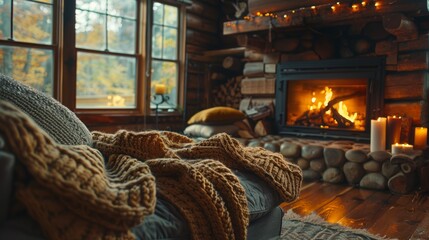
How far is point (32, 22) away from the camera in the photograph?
12.1ft

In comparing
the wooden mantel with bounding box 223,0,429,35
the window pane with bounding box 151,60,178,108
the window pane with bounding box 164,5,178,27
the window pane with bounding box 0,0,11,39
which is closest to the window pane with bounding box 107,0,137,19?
the window pane with bounding box 164,5,178,27

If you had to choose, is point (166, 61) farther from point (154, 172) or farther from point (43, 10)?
point (154, 172)

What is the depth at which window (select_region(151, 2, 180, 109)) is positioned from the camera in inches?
185

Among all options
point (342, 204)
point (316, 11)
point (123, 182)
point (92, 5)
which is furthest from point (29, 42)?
point (123, 182)

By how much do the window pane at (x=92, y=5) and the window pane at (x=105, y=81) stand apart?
45 centimetres

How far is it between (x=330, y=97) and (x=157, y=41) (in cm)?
205

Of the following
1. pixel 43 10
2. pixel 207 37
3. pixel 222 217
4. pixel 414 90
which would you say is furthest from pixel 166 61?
pixel 222 217

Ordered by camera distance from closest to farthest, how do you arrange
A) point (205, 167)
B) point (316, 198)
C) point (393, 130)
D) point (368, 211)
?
point (205, 167)
point (368, 211)
point (316, 198)
point (393, 130)

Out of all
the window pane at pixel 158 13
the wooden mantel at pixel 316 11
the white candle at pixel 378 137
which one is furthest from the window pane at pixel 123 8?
the white candle at pixel 378 137

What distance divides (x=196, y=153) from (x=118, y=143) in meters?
0.29

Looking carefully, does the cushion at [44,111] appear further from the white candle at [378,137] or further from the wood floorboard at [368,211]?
the white candle at [378,137]

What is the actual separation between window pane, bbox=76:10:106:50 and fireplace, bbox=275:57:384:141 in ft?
6.17

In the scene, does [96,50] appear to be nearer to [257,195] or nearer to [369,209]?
[369,209]

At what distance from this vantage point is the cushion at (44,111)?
1.17 meters
